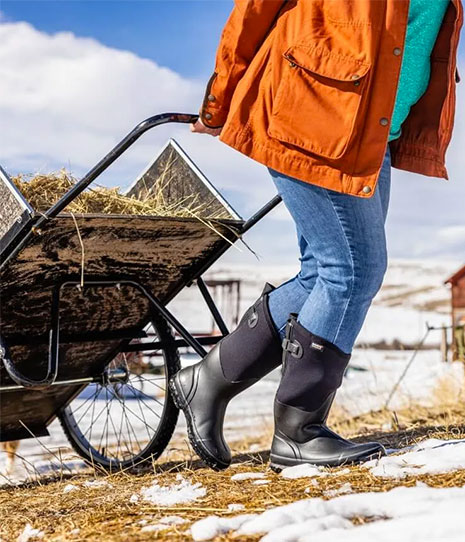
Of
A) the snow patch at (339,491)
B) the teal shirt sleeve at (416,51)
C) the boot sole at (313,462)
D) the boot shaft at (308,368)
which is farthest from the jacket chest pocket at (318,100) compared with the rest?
the boot sole at (313,462)

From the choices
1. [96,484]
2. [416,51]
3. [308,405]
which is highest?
[416,51]

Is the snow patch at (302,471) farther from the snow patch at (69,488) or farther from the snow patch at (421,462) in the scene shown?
the snow patch at (69,488)

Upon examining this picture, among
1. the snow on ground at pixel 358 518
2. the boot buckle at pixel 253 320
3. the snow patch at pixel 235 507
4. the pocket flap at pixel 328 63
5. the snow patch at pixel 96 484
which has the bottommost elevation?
the snow patch at pixel 96 484

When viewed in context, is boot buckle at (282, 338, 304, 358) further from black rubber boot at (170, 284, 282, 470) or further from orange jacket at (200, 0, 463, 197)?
orange jacket at (200, 0, 463, 197)

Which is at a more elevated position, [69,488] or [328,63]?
[328,63]

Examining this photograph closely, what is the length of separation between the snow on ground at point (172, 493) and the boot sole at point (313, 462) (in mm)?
316

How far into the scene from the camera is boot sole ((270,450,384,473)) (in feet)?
8.55

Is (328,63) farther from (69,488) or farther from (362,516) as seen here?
(69,488)

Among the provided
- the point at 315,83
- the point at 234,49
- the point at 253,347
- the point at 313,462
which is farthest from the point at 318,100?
the point at 313,462

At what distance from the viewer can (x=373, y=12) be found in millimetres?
2236

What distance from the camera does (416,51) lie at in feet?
8.40

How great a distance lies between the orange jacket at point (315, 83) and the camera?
223cm

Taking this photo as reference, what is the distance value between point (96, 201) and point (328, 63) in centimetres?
129

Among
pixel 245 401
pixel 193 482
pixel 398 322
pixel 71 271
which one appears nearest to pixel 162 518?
pixel 193 482
